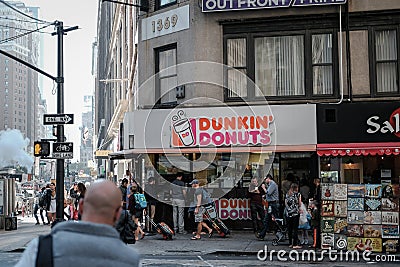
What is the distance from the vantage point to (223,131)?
18859 millimetres

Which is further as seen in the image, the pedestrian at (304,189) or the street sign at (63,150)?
the street sign at (63,150)

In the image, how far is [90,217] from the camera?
3.46 metres

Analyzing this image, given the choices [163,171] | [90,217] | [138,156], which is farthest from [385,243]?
[90,217]

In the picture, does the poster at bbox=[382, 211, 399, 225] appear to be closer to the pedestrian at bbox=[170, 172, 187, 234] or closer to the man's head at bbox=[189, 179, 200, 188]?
the man's head at bbox=[189, 179, 200, 188]

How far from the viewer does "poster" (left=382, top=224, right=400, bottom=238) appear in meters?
15.1

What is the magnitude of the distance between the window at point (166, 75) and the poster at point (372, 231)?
797 centimetres

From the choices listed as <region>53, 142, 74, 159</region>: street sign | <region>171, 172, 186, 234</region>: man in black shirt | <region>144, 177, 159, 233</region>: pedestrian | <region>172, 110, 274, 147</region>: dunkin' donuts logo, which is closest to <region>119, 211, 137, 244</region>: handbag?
<region>171, 172, 186, 234</region>: man in black shirt

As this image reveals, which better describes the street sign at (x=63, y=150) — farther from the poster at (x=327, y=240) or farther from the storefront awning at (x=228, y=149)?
the poster at (x=327, y=240)

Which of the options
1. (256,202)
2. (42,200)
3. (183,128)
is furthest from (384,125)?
(42,200)

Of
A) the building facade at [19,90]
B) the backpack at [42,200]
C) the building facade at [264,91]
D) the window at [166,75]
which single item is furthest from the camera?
the building facade at [19,90]

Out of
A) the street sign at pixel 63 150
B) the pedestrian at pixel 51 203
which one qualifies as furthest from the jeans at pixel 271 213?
the pedestrian at pixel 51 203

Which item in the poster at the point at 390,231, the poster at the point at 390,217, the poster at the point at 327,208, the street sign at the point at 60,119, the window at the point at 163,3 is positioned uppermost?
the window at the point at 163,3

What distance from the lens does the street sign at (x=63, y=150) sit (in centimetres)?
1909

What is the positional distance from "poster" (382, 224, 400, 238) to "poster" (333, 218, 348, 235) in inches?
35.6
